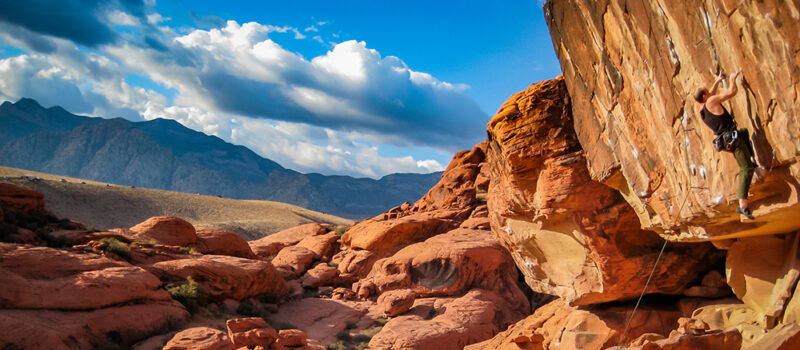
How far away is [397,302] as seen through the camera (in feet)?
54.8

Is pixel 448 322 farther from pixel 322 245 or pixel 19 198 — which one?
pixel 19 198

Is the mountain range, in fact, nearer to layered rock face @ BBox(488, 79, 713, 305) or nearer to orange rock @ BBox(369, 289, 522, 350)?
orange rock @ BBox(369, 289, 522, 350)

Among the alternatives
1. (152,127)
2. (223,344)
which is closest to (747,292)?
(223,344)

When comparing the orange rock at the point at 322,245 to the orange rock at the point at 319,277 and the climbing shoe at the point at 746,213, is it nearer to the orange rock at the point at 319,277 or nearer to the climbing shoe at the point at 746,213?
the orange rock at the point at 319,277

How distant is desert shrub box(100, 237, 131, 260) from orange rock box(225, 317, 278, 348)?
19.5 ft

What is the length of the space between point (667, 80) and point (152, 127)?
219 meters

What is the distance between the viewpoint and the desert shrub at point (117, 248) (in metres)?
14.4

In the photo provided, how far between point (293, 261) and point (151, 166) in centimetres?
15809

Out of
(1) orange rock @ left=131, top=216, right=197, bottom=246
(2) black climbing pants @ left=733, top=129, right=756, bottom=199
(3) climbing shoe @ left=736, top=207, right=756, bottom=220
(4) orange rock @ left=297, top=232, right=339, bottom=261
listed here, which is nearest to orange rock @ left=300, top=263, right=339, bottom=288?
(4) orange rock @ left=297, top=232, right=339, bottom=261

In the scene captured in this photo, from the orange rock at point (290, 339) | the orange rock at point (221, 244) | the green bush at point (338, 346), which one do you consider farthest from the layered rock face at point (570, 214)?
the orange rock at point (221, 244)

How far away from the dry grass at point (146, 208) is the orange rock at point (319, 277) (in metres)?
27.9

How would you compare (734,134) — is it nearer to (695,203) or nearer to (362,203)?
(695,203)

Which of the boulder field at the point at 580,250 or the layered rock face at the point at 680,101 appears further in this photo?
the boulder field at the point at 580,250

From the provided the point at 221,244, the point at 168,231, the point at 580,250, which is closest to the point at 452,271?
the point at 580,250
